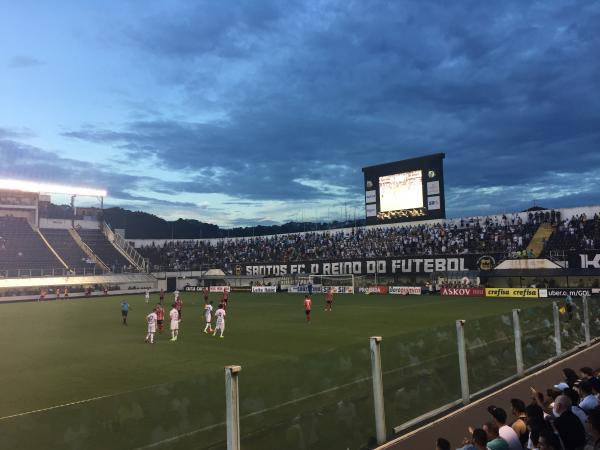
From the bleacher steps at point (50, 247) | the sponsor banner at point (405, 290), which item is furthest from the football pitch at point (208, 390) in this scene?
the bleacher steps at point (50, 247)

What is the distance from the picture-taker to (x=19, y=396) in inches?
532

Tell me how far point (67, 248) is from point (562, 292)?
224 feet

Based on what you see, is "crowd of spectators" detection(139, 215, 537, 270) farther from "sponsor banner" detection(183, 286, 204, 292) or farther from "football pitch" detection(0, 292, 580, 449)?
"football pitch" detection(0, 292, 580, 449)

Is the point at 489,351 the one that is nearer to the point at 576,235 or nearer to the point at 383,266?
the point at 576,235

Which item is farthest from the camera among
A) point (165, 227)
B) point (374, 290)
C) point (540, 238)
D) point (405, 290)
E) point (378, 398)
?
point (165, 227)

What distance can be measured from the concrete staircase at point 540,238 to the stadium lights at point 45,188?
67.1 m

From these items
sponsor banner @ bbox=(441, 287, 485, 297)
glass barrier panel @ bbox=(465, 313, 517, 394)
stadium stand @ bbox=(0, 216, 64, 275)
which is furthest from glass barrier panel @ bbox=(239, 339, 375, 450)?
stadium stand @ bbox=(0, 216, 64, 275)

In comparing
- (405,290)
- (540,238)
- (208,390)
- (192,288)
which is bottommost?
(192,288)

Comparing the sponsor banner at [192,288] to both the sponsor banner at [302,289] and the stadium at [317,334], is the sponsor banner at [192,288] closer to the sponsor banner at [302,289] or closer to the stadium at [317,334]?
the stadium at [317,334]

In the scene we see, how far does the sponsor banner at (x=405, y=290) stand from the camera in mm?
49897

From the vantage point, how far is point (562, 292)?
128 feet

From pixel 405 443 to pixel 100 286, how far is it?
215ft

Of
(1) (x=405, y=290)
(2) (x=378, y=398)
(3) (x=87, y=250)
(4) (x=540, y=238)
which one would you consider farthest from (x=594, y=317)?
(3) (x=87, y=250)

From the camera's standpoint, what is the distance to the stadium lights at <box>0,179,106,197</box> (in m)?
70.4
